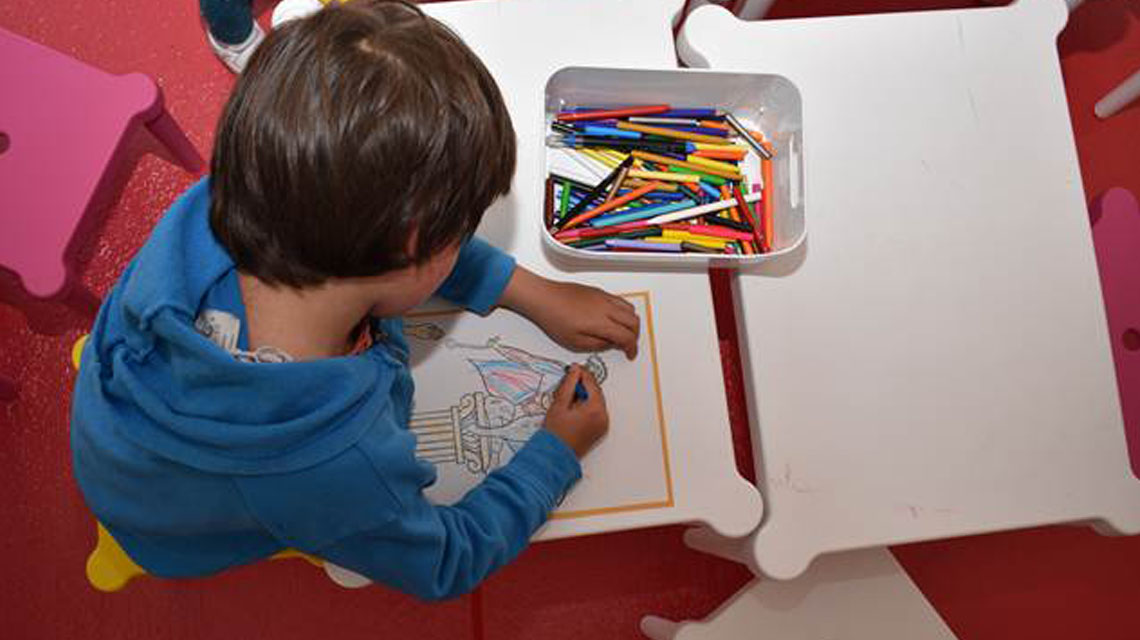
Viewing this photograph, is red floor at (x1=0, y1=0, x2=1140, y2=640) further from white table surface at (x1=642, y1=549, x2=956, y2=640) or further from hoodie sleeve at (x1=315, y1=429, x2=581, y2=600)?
hoodie sleeve at (x1=315, y1=429, x2=581, y2=600)

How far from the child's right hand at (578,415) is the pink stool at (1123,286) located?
2.31 ft

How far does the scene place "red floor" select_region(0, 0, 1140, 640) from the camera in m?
1.04

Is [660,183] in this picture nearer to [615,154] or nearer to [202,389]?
[615,154]

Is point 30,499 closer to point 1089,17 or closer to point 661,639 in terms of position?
point 661,639

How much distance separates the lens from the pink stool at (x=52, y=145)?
35.2 inches

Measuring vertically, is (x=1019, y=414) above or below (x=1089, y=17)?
below

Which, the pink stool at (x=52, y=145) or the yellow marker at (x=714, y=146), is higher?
the pink stool at (x=52, y=145)

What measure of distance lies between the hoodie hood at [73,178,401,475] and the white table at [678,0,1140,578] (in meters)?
0.38

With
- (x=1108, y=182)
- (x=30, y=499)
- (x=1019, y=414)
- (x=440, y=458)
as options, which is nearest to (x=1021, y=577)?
(x=1019, y=414)

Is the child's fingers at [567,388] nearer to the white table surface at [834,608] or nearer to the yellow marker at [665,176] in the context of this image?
the yellow marker at [665,176]

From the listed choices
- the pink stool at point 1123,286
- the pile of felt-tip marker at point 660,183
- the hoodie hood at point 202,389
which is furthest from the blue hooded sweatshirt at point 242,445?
the pink stool at point 1123,286

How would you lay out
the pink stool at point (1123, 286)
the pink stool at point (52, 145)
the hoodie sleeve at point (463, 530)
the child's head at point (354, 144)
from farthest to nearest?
1. the pink stool at point (1123, 286)
2. the pink stool at point (52, 145)
3. the hoodie sleeve at point (463, 530)
4. the child's head at point (354, 144)

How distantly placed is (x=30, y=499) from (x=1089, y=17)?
68.7 inches

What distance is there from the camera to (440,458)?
0.71m
